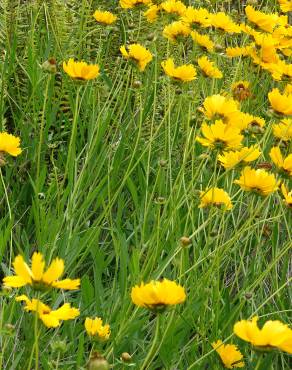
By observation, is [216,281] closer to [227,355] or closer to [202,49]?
[227,355]

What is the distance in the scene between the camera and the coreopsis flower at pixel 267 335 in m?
0.99

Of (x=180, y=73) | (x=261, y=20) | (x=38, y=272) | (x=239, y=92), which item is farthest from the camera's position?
(x=261, y=20)

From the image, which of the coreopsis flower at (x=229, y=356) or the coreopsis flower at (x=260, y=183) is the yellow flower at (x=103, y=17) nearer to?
the coreopsis flower at (x=260, y=183)

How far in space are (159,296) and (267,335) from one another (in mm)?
143

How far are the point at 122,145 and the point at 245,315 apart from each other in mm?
627

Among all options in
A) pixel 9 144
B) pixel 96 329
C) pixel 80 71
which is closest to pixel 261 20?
pixel 80 71

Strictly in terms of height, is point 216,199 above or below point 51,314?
below

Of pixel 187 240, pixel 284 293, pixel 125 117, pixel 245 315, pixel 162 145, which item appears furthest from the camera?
pixel 125 117

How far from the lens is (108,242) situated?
1.87 metres

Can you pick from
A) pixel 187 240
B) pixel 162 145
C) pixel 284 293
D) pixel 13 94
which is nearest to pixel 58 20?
pixel 13 94

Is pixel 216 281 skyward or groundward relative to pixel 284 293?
skyward

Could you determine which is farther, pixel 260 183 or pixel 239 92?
pixel 239 92

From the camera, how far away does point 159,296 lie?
100 cm

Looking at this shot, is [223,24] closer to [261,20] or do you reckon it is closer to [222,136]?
[261,20]
